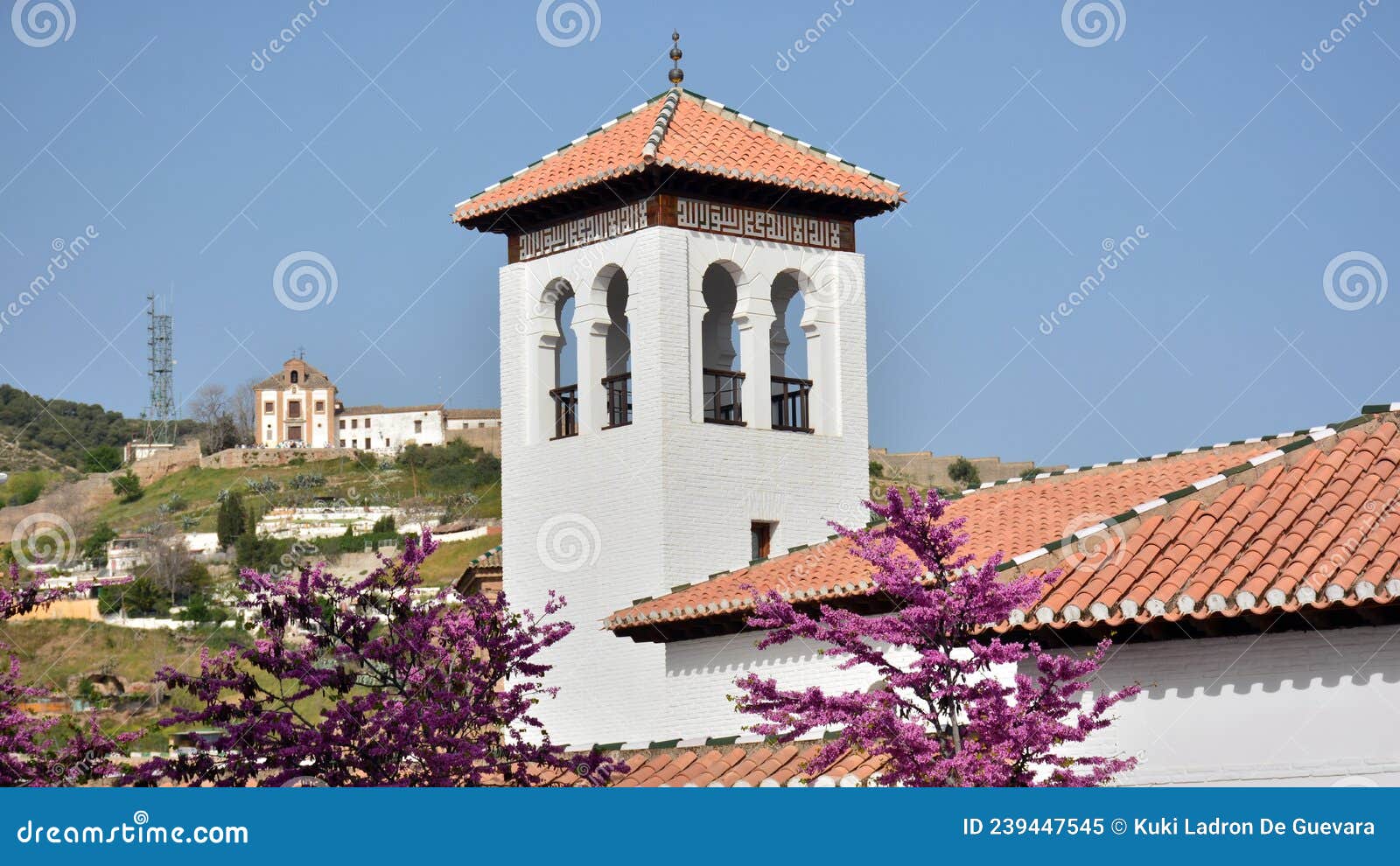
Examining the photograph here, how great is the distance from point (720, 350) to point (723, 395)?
24.2 inches

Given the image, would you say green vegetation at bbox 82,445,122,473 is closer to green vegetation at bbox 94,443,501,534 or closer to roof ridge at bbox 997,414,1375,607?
green vegetation at bbox 94,443,501,534

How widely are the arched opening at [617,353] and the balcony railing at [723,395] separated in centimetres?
98

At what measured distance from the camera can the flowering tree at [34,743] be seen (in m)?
14.5

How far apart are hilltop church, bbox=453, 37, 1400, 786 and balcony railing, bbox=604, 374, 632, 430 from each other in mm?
24

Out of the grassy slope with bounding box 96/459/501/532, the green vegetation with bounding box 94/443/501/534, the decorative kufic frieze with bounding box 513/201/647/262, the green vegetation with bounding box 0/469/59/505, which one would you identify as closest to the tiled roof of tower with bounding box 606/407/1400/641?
the decorative kufic frieze with bounding box 513/201/647/262

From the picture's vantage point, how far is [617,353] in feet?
80.4

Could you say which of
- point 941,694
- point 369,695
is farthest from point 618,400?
point 941,694

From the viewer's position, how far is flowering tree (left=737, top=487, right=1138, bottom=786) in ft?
38.8

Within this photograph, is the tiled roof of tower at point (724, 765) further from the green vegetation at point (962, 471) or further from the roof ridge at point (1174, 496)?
the green vegetation at point (962, 471)

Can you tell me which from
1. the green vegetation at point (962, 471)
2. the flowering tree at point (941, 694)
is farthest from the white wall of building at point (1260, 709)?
the green vegetation at point (962, 471)

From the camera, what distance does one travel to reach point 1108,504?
750 inches

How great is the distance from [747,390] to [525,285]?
3.16 meters

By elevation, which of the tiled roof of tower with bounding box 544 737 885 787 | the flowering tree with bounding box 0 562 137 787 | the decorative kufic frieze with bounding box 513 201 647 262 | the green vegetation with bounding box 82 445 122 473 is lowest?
the tiled roof of tower with bounding box 544 737 885 787

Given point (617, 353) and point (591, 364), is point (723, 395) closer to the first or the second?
point (617, 353)
